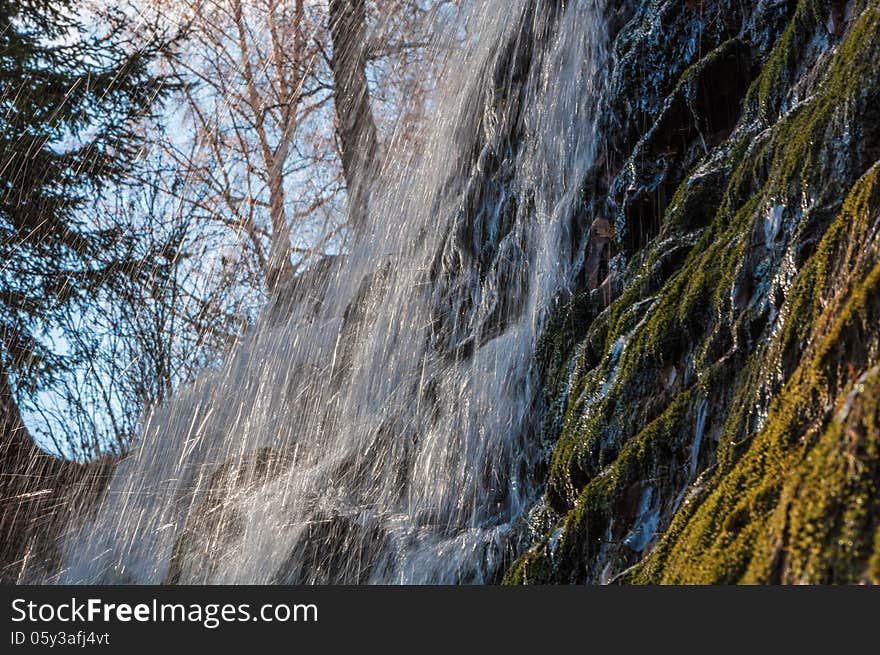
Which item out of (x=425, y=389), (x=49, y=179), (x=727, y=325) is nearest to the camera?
(x=727, y=325)

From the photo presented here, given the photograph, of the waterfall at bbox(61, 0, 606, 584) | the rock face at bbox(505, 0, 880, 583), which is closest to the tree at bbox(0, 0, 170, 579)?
Answer: the waterfall at bbox(61, 0, 606, 584)

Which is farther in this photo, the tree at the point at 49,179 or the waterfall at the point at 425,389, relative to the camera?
the tree at the point at 49,179

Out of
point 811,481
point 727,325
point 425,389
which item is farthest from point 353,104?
point 811,481

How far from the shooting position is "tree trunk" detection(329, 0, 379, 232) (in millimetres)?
11883

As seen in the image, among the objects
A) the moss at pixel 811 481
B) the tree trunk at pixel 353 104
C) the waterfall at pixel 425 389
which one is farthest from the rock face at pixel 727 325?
the tree trunk at pixel 353 104

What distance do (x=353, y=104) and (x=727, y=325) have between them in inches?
430

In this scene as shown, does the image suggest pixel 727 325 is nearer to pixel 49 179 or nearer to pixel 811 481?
pixel 811 481

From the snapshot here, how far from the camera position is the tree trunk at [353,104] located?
39.0 feet

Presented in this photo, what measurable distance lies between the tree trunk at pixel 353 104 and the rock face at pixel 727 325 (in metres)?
7.37

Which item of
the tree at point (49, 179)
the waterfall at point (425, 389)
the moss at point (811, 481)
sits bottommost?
the moss at point (811, 481)

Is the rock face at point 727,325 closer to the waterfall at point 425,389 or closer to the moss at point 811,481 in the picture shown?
the moss at point 811,481

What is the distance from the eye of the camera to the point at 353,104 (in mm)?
12734

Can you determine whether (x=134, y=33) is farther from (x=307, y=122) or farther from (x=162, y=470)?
(x=162, y=470)

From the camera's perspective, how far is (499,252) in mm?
5801
